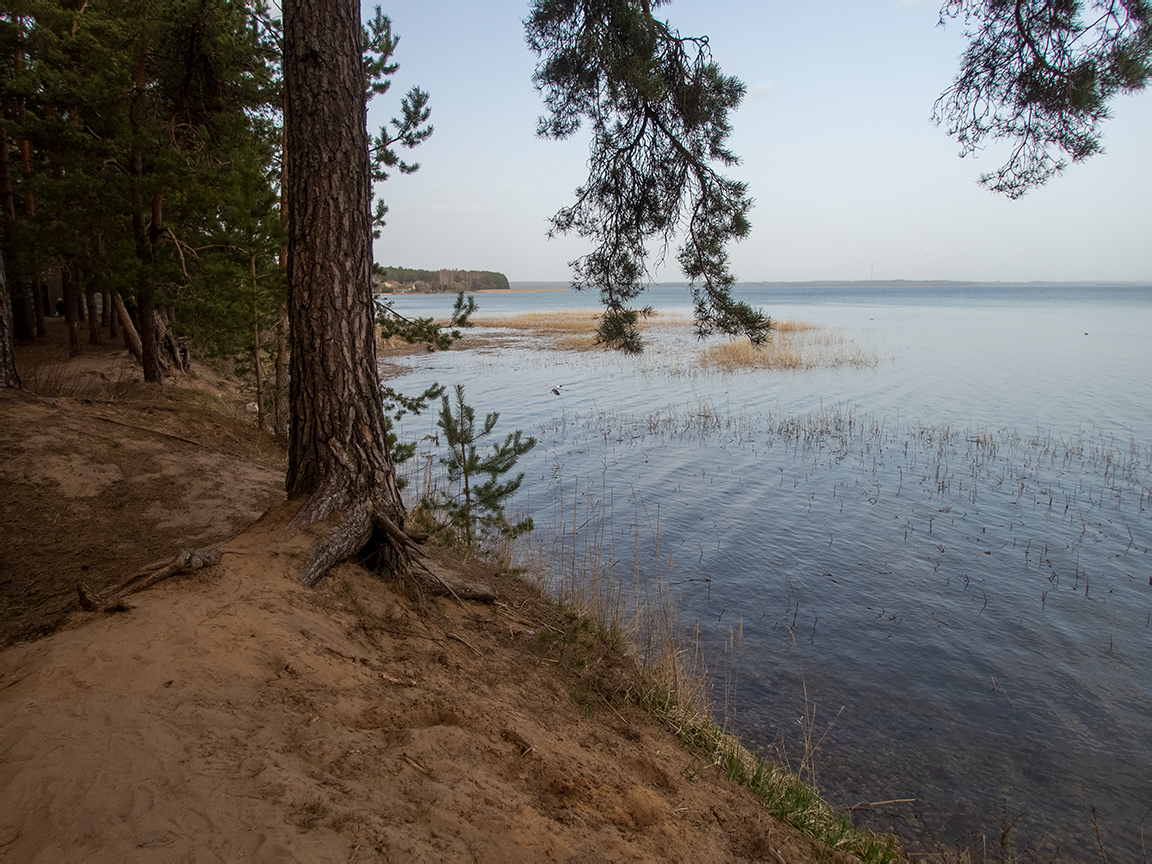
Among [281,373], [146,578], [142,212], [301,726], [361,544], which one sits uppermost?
[142,212]

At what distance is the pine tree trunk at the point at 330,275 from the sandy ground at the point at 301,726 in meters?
0.38

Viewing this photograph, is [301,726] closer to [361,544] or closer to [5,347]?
[361,544]

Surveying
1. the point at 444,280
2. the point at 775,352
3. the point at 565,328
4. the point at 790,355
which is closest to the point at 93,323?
the point at 775,352

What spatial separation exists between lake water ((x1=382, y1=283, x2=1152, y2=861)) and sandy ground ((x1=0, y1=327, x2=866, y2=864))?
73.7 inches

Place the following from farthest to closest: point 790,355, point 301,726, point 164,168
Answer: point 790,355 → point 164,168 → point 301,726

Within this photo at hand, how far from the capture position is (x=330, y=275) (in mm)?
4238

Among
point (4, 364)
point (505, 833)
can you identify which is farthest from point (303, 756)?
point (4, 364)

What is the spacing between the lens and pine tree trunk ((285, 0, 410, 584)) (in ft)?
13.7

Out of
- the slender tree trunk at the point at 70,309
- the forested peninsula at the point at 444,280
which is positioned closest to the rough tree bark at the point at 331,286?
the slender tree trunk at the point at 70,309

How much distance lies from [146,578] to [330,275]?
6.95 ft

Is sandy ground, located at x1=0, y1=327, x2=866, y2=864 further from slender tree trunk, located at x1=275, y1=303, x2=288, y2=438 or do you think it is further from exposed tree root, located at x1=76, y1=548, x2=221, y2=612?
slender tree trunk, located at x1=275, y1=303, x2=288, y2=438

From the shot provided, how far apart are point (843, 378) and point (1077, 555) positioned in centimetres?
1420

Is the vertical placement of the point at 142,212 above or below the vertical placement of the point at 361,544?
above

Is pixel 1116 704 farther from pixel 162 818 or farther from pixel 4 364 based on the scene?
pixel 4 364
